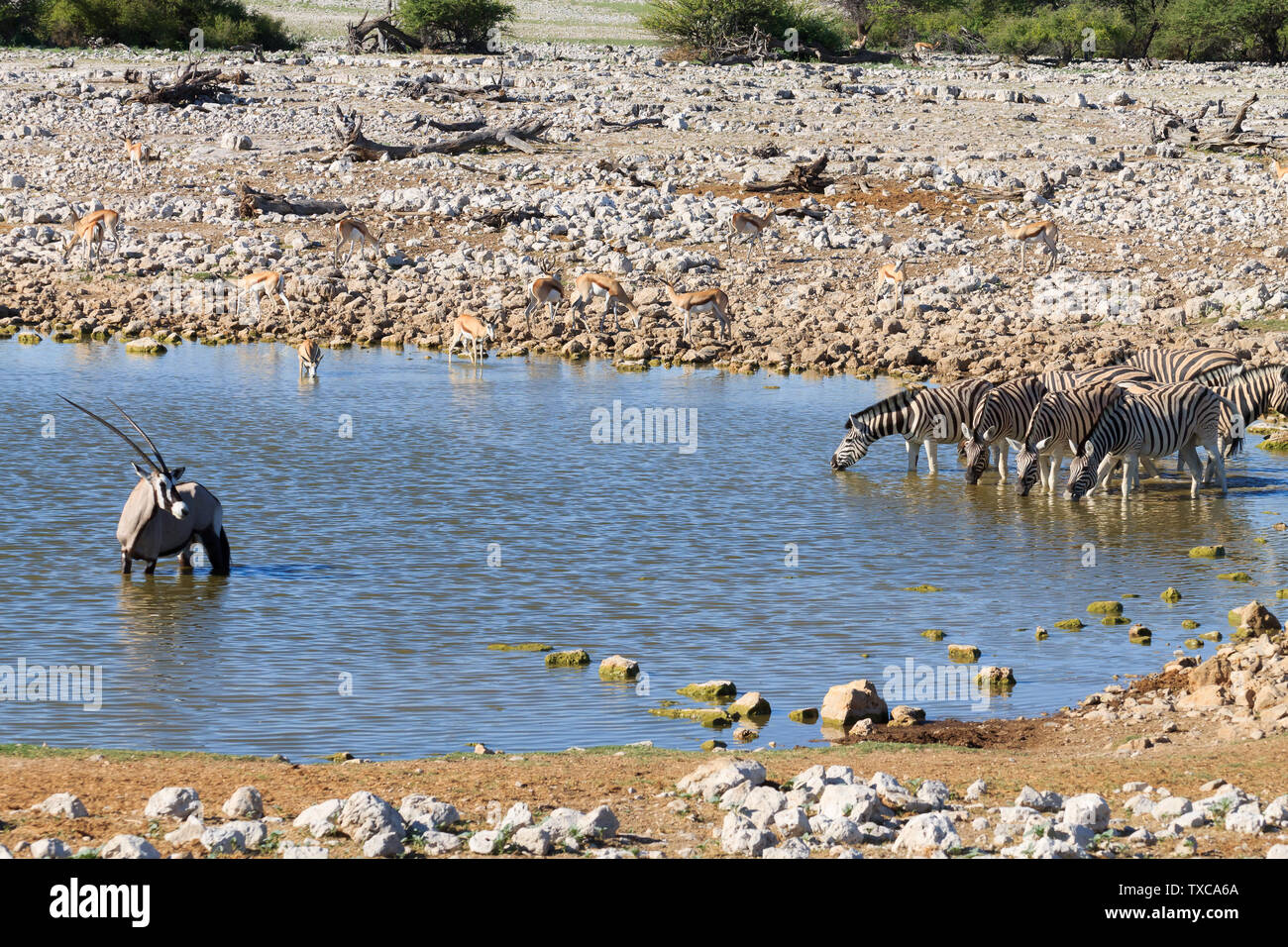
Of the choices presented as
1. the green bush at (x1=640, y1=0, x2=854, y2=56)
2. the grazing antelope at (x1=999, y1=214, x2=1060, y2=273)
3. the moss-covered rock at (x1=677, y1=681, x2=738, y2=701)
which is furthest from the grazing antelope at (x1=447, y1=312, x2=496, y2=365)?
the green bush at (x1=640, y1=0, x2=854, y2=56)

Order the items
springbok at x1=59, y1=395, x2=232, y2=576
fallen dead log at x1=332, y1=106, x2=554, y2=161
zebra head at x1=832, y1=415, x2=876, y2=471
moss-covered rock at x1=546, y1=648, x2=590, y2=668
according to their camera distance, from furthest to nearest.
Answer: fallen dead log at x1=332, y1=106, x2=554, y2=161 → zebra head at x1=832, y1=415, x2=876, y2=471 → springbok at x1=59, y1=395, x2=232, y2=576 → moss-covered rock at x1=546, y1=648, x2=590, y2=668

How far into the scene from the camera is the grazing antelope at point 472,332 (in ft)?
73.6

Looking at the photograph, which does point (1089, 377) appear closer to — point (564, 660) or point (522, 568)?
point (522, 568)

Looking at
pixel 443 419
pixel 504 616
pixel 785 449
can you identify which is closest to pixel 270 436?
pixel 443 419

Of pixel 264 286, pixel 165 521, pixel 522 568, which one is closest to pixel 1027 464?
pixel 522 568

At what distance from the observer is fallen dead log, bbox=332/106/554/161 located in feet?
104

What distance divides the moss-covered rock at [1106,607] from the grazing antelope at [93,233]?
19199 mm

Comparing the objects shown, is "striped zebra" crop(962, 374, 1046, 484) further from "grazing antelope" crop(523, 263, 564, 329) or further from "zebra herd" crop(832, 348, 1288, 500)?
"grazing antelope" crop(523, 263, 564, 329)

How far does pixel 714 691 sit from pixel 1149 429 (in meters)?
8.00

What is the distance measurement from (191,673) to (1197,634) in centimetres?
621

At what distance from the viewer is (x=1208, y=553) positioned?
13.2 metres

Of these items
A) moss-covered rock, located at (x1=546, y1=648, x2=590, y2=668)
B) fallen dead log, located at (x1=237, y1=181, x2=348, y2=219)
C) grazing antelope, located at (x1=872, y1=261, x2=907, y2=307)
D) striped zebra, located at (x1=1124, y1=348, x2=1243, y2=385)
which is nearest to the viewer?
moss-covered rock, located at (x1=546, y1=648, x2=590, y2=668)

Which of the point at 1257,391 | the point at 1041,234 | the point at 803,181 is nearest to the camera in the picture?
the point at 1257,391

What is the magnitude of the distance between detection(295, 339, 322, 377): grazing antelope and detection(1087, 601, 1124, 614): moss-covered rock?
1237 cm
